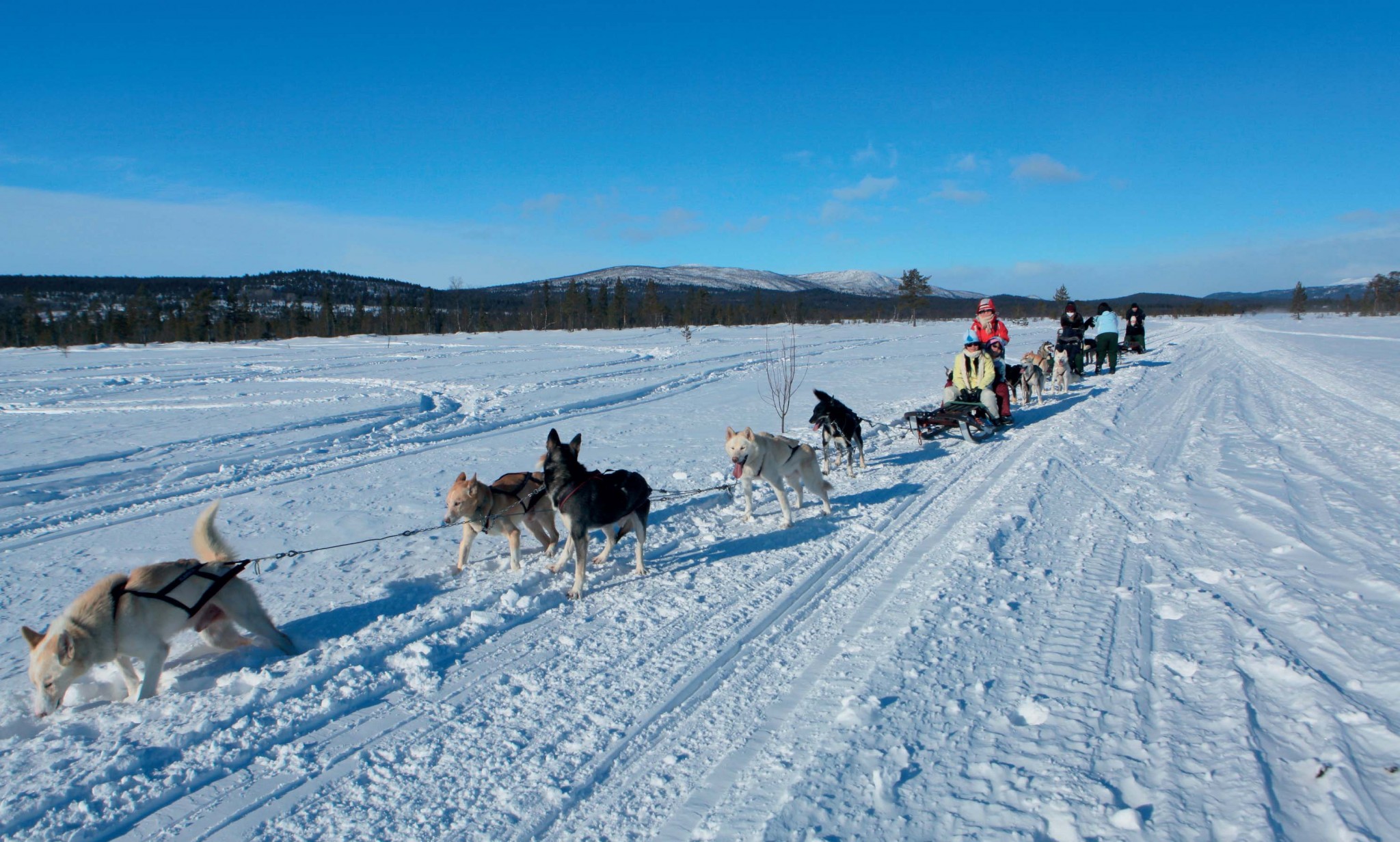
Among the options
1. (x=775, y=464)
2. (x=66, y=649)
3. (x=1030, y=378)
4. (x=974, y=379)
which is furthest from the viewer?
(x=1030, y=378)

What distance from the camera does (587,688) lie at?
3686 mm

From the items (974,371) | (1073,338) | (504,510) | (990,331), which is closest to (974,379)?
(974,371)

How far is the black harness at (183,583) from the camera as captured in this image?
362 centimetres

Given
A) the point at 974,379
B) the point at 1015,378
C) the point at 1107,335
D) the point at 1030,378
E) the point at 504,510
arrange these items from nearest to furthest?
the point at 504,510 < the point at 974,379 < the point at 1015,378 < the point at 1030,378 < the point at 1107,335

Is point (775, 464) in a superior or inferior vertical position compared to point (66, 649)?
superior

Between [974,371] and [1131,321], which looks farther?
[1131,321]

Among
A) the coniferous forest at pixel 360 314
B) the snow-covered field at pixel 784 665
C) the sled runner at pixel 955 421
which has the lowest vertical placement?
the snow-covered field at pixel 784 665

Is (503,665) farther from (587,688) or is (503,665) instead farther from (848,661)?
(848,661)

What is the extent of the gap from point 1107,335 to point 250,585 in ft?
71.2

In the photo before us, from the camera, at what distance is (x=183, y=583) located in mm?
3773

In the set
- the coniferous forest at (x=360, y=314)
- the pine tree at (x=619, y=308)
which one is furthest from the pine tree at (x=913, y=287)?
the pine tree at (x=619, y=308)

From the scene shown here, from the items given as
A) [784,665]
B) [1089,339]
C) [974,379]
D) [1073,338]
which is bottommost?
[784,665]

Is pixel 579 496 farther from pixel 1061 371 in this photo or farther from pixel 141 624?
pixel 1061 371

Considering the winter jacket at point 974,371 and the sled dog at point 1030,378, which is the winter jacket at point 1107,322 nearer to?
the sled dog at point 1030,378
